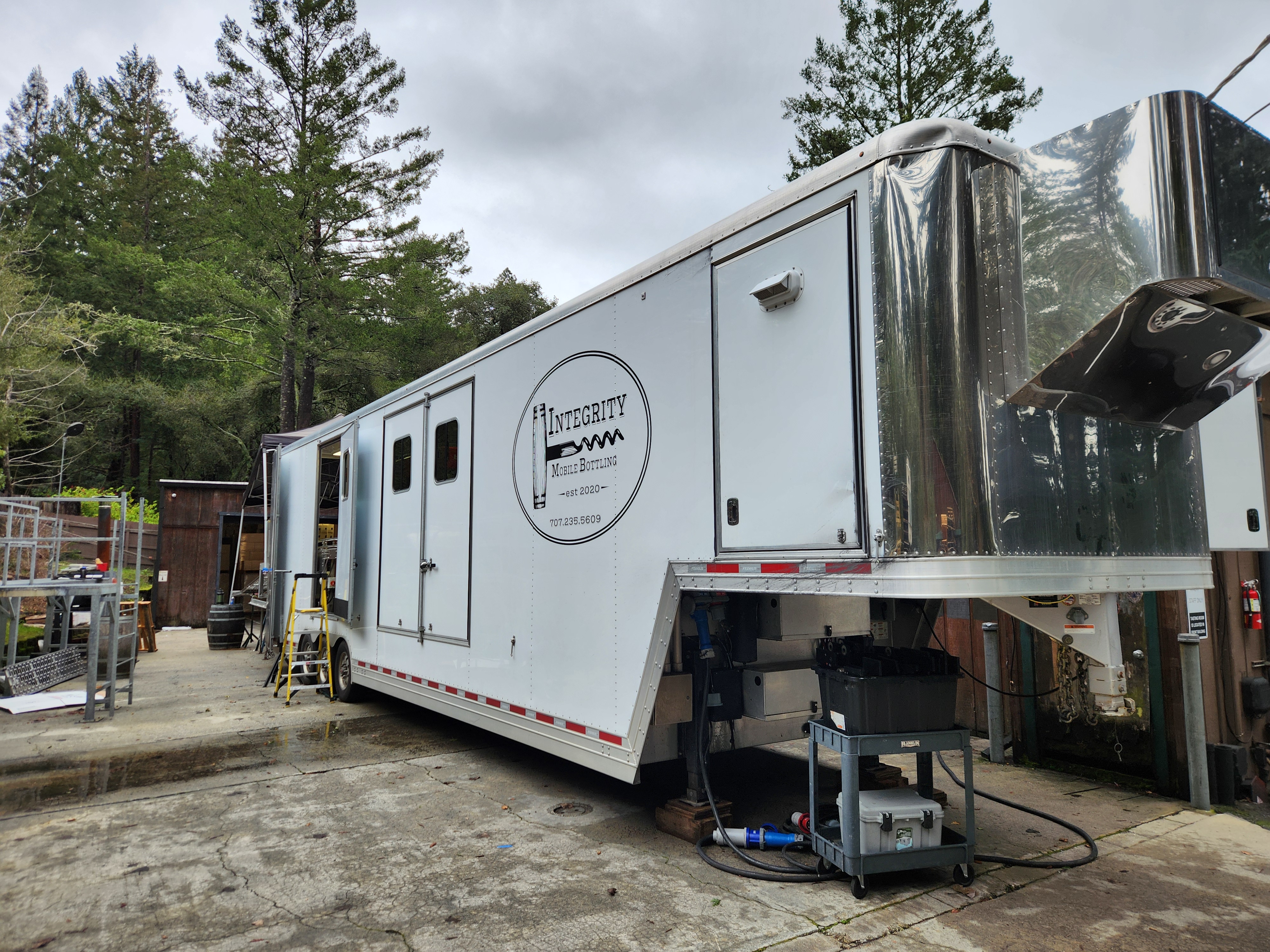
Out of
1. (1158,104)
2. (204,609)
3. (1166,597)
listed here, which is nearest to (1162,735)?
(1166,597)

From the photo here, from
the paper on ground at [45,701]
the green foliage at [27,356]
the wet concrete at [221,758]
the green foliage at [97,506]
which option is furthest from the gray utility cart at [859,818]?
the green foliage at [27,356]

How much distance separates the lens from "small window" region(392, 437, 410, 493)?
720 centimetres

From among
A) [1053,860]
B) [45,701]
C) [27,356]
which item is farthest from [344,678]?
[27,356]

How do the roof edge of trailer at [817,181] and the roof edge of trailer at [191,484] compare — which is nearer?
the roof edge of trailer at [817,181]

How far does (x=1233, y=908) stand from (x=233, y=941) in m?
4.18

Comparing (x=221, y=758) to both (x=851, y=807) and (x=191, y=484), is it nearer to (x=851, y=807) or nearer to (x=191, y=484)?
(x=851, y=807)

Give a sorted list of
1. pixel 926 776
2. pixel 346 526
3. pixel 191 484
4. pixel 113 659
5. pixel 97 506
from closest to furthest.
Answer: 1. pixel 926 776
2. pixel 113 659
3. pixel 346 526
4. pixel 191 484
5. pixel 97 506

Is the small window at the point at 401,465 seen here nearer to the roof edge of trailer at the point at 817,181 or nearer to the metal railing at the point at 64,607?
the roof edge of trailer at the point at 817,181

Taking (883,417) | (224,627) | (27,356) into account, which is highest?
(27,356)

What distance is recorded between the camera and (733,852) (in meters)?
4.03

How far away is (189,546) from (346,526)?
35.7 feet

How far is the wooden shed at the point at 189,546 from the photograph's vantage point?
16812mm

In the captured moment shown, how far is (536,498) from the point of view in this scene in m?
5.16

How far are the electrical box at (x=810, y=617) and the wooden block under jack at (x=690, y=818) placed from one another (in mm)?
977
